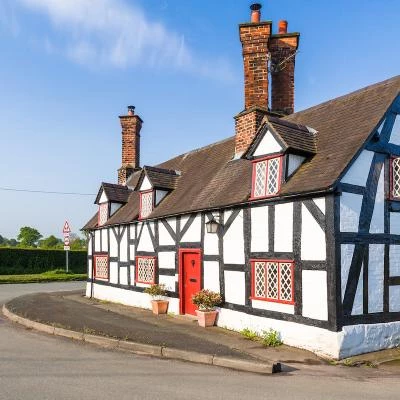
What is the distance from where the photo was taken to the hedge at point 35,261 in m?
32.4

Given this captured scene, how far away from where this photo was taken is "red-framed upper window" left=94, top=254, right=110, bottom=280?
59.6 feet

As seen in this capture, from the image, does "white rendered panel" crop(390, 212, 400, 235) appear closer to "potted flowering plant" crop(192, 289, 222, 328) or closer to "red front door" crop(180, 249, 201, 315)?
"potted flowering plant" crop(192, 289, 222, 328)

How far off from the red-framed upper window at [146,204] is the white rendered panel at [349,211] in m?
7.95

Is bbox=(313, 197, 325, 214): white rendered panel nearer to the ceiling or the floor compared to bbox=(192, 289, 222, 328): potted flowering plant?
nearer to the ceiling

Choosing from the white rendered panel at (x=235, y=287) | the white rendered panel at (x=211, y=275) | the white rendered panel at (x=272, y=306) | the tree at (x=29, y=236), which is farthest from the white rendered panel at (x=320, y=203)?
the tree at (x=29, y=236)

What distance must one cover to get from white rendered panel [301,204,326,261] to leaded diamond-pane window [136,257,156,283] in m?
6.62

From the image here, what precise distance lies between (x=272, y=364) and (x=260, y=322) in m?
2.68

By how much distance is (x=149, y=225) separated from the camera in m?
14.9

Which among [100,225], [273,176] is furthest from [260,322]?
[100,225]

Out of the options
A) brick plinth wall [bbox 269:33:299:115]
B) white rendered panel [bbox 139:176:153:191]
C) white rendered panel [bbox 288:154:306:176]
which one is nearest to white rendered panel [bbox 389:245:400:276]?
white rendered panel [bbox 288:154:306:176]

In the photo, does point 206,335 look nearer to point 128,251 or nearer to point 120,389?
point 120,389

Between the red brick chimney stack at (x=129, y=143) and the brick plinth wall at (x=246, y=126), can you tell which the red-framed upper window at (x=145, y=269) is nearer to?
the brick plinth wall at (x=246, y=126)

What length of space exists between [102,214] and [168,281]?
697cm

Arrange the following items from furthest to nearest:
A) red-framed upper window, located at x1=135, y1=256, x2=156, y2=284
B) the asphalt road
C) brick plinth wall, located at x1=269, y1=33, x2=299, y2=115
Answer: red-framed upper window, located at x1=135, y1=256, x2=156, y2=284
brick plinth wall, located at x1=269, y1=33, x2=299, y2=115
the asphalt road
